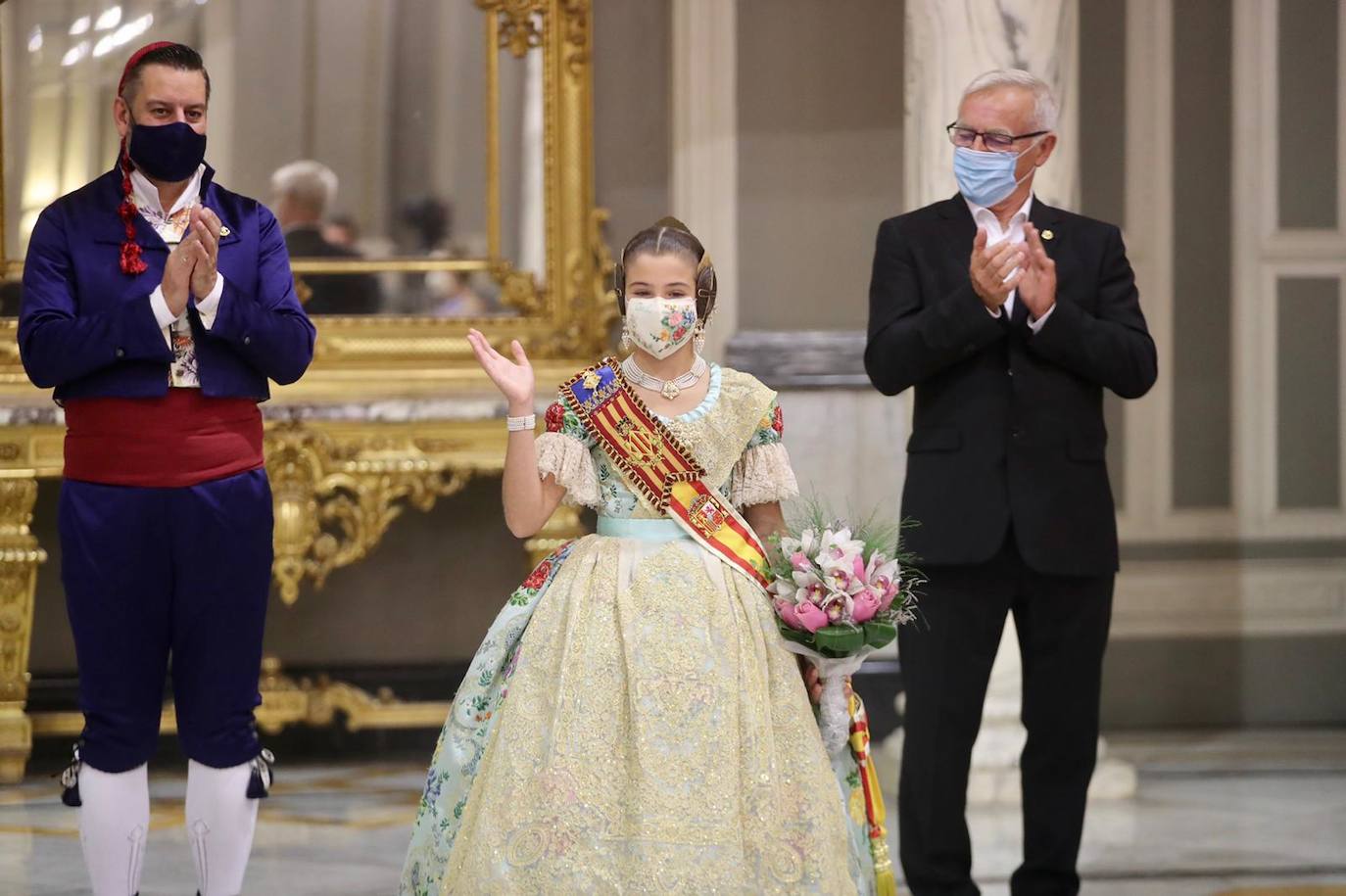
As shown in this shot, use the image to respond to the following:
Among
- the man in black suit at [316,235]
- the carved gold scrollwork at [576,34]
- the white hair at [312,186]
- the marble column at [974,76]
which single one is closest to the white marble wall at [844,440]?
the marble column at [974,76]

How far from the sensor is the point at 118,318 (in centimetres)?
311

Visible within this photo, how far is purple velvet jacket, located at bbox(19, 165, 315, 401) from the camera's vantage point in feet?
10.2

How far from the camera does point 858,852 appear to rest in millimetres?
3023

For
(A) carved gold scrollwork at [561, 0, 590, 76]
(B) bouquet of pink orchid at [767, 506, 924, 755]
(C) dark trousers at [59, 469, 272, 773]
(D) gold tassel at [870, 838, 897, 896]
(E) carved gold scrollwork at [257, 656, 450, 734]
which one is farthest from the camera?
(A) carved gold scrollwork at [561, 0, 590, 76]

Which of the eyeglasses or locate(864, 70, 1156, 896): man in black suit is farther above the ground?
the eyeglasses

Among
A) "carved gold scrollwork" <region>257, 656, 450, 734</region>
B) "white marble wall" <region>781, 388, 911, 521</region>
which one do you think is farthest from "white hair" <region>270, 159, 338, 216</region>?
"white marble wall" <region>781, 388, 911, 521</region>

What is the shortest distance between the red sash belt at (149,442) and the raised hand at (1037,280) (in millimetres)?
1497

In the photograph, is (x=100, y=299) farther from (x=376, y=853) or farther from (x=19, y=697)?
(x=19, y=697)

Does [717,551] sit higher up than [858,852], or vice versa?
[717,551]

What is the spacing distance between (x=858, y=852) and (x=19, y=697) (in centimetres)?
320

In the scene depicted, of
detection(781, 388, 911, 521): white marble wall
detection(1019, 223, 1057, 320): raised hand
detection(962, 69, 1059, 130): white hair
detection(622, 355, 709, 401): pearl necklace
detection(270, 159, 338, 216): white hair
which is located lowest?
detection(781, 388, 911, 521): white marble wall

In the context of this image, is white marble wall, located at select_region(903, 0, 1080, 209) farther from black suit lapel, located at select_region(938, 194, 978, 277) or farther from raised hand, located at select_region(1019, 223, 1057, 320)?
raised hand, located at select_region(1019, 223, 1057, 320)

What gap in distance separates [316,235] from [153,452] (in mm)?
2663

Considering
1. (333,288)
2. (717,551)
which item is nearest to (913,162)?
(333,288)
